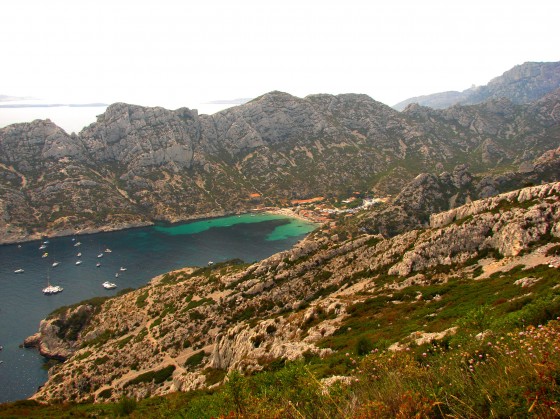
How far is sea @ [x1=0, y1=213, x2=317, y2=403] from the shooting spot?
9000cm

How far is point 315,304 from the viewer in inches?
2232

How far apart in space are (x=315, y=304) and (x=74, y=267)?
Answer: 143312 mm

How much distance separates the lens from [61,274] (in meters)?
147

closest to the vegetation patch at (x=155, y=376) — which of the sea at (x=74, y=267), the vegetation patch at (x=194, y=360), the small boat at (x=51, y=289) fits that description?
the vegetation patch at (x=194, y=360)

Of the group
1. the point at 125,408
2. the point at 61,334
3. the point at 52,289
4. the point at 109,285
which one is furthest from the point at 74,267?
the point at 125,408

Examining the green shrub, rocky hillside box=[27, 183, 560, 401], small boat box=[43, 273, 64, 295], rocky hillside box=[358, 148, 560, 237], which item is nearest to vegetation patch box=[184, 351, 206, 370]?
rocky hillside box=[27, 183, 560, 401]

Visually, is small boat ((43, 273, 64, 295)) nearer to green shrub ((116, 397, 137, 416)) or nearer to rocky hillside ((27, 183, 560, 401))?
rocky hillside ((27, 183, 560, 401))

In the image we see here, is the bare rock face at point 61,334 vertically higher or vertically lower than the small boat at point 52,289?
lower

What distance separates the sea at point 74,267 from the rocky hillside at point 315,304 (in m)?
8.88

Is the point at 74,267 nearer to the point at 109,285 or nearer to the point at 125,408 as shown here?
the point at 109,285

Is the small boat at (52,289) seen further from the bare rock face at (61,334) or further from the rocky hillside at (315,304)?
the rocky hillside at (315,304)

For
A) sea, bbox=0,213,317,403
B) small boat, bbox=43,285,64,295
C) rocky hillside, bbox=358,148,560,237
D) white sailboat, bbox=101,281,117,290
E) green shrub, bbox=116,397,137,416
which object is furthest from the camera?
rocky hillside, bbox=358,148,560,237

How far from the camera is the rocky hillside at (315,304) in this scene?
39.4 m

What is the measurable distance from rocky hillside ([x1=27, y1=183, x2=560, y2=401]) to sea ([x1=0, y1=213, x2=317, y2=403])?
8875 millimetres
